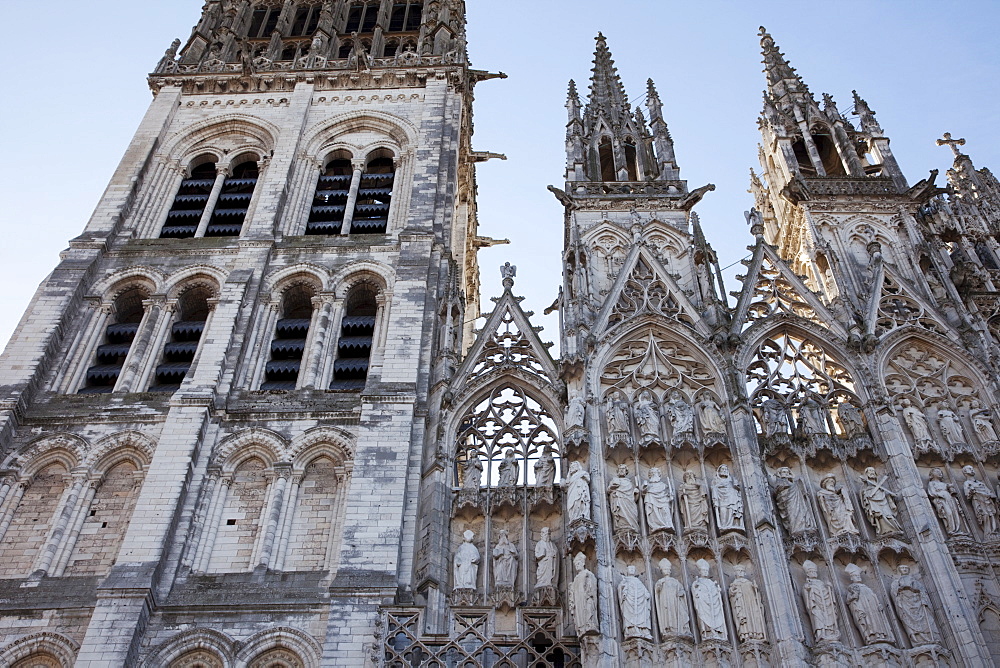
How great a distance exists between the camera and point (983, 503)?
1461cm

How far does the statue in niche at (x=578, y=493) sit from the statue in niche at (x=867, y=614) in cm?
343

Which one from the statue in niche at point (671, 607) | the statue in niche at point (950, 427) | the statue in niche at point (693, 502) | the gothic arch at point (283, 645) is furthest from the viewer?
the statue in niche at point (950, 427)

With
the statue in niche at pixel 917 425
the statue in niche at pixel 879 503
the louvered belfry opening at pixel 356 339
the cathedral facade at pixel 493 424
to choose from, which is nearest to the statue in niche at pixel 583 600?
the cathedral facade at pixel 493 424

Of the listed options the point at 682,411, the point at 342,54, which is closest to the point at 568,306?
the point at 682,411

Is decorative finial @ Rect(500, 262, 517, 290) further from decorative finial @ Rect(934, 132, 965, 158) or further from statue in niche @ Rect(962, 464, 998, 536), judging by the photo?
decorative finial @ Rect(934, 132, 965, 158)

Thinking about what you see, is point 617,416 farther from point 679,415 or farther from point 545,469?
point 545,469

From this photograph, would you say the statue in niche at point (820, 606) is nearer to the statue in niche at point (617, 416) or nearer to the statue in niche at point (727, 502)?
the statue in niche at point (727, 502)

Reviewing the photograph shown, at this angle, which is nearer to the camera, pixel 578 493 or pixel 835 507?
pixel 578 493

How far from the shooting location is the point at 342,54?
28031mm

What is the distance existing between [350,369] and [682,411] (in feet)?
18.8

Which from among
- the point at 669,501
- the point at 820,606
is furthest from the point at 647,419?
the point at 820,606

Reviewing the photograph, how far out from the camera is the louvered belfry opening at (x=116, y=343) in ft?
59.9

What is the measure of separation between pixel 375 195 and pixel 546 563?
35.5 feet

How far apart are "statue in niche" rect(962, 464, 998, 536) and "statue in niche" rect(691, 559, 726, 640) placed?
3821 mm
